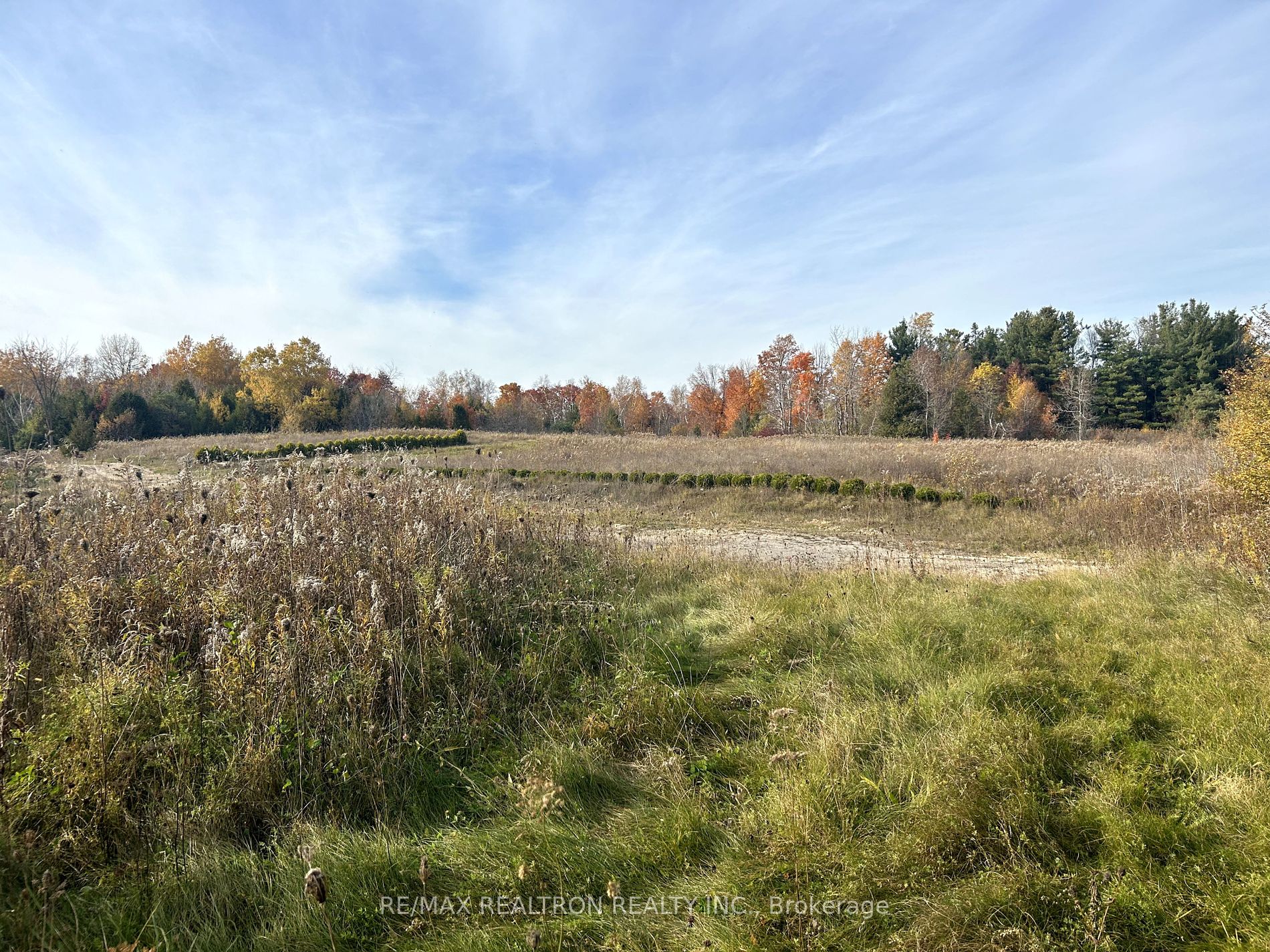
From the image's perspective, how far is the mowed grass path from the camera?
2027 mm

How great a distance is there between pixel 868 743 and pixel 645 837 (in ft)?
4.23

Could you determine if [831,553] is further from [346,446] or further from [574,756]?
[346,446]

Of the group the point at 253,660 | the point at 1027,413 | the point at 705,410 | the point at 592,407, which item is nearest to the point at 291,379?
the point at 592,407

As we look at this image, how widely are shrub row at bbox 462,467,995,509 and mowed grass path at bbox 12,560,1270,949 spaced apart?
29.2ft

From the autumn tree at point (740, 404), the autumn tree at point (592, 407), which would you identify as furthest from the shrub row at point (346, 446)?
the autumn tree at point (740, 404)

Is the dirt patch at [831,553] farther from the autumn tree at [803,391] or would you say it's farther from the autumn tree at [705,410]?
the autumn tree at [705,410]

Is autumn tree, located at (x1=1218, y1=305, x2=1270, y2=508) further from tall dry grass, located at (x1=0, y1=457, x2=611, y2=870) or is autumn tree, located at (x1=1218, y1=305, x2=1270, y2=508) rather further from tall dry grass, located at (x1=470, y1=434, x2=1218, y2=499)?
tall dry grass, located at (x1=0, y1=457, x2=611, y2=870)

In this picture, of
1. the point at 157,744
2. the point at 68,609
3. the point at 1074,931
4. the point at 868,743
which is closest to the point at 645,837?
the point at 868,743

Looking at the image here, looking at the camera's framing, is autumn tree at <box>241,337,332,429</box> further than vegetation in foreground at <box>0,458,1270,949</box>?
Yes

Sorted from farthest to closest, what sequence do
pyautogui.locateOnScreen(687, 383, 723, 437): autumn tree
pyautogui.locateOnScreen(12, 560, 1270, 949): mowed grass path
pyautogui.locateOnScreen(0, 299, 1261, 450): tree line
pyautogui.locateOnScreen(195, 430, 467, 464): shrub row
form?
pyautogui.locateOnScreen(687, 383, 723, 437): autumn tree → pyautogui.locateOnScreen(0, 299, 1261, 450): tree line → pyautogui.locateOnScreen(195, 430, 467, 464): shrub row → pyautogui.locateOnScreen(12, 560, 1270, 949): mowed grass path

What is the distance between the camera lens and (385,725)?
3297 millimetres

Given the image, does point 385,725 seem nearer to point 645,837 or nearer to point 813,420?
point 645,837

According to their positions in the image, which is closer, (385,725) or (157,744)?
(157,744)

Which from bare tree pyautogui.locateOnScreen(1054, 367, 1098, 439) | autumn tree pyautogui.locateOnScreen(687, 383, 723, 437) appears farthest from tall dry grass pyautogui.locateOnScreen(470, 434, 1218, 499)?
autumn tree pyautogui.locateOnScreen(687, 383, 723, 437)
